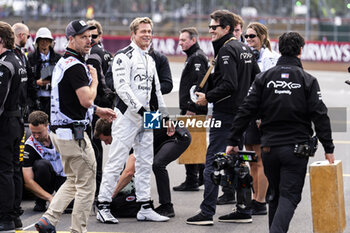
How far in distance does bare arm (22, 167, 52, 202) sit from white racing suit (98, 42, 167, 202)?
725 mm

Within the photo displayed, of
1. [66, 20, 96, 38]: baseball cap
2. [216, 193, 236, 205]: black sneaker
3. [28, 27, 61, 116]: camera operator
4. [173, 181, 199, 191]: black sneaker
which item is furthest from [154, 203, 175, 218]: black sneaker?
[28, 27, 61, 116]: camera operator

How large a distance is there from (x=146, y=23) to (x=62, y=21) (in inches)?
1099

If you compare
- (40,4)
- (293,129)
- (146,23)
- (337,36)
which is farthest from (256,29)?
(40,4)

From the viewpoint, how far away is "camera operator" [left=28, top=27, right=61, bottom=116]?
9.31 metres

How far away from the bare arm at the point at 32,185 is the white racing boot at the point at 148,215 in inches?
40.8

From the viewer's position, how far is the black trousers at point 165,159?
7.49 m

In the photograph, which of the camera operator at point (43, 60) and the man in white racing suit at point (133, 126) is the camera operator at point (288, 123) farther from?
the camera operator at point (43, 60)

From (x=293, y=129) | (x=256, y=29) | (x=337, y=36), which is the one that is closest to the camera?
(x=293, y=129)

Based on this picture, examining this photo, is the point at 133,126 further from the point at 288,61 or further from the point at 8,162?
the point at 288,61

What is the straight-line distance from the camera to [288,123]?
19.2ft

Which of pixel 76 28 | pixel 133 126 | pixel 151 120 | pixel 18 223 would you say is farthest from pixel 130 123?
pixel 18 223

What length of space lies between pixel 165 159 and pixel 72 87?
184 cm

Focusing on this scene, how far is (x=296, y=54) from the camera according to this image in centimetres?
597

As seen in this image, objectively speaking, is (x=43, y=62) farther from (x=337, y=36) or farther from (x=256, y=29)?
(x=337, y=36)
